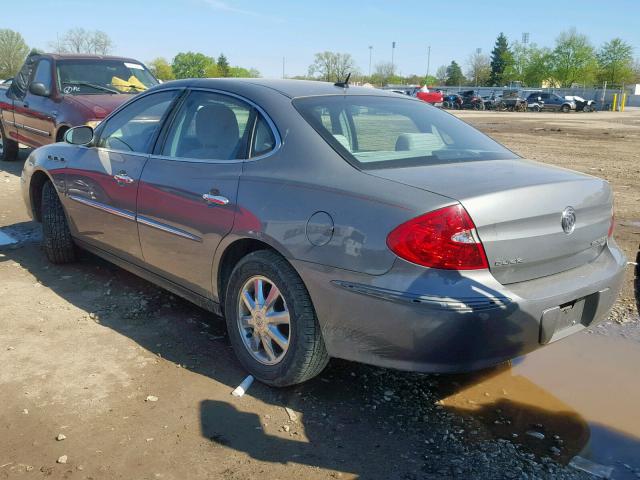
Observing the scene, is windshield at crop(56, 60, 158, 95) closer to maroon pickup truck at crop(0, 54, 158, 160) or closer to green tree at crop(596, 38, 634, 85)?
maroon pickup truck at crop(0, 54, 158, 160)

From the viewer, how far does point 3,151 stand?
11484mm

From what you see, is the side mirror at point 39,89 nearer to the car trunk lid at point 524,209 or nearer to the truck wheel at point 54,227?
the truck wheel at point 54,227

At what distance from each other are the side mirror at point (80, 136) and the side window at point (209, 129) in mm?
1116

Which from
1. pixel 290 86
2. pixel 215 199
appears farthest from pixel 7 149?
pixel 215 199

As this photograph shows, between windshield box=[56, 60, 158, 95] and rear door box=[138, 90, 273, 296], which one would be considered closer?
rear door box=[138, 90, 273, 296]

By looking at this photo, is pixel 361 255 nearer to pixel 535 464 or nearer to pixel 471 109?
pixel 535 464

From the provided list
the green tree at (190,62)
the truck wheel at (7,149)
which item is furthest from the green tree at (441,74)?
the truck wheel at (7,149)

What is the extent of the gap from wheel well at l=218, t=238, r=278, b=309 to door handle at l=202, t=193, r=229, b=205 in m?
0.24

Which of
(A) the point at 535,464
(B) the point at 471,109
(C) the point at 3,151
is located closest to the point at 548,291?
(A) the point at 535,464

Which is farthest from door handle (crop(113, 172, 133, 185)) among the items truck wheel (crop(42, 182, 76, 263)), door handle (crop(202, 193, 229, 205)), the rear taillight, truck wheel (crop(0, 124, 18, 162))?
truck wheel (crop(0, 124, 18, 162))

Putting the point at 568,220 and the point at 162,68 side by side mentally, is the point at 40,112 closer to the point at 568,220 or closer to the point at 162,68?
the point at 568,220

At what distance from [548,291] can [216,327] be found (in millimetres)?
2272

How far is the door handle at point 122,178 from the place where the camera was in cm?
419

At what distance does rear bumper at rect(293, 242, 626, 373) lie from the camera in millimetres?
2662
